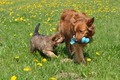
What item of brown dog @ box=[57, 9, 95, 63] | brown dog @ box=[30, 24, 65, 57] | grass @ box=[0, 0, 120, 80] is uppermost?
brown dog @ box=[57, 9, 95, 63]

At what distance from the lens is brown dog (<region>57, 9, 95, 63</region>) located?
3.71 m

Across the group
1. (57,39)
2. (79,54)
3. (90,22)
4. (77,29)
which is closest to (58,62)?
(79,54)

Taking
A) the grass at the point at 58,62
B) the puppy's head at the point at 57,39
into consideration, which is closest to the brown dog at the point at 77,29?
the puppy's head at the point at 57,39

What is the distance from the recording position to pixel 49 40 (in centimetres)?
455

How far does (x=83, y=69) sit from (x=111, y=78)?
64 cm

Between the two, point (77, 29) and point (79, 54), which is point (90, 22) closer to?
point (77, 29)

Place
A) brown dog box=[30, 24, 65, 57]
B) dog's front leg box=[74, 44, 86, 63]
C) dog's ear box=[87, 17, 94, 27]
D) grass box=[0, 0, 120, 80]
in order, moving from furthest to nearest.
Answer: brown dog box=[30, 24, 65, 57], dog's front leg box=[74, 44, 86, 63], dog's ear box=[87, 17, 94, 27], grass box=[0, 0, 120, 80]

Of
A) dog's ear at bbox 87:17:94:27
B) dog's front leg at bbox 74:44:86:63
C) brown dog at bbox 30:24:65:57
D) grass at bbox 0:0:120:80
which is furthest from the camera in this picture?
brown dog at bbox 30:24:65:57

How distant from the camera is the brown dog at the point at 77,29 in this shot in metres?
3.71

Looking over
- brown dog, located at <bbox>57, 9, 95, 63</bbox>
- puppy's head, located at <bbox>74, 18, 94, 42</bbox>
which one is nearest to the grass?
brown dog, located at <bbox>57, 9, 95, 63</bbox>

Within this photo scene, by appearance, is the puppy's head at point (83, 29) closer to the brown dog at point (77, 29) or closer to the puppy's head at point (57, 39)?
the brown dog at point (77, 29)

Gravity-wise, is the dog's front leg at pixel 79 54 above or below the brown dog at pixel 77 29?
below

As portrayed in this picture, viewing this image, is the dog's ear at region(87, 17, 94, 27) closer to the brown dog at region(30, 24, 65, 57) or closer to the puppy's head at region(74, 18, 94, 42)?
the puppy's head at region(74, 18, 94, 42)

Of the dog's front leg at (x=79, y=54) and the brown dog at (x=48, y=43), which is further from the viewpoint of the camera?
the brown dog at (x=48, y=43)
